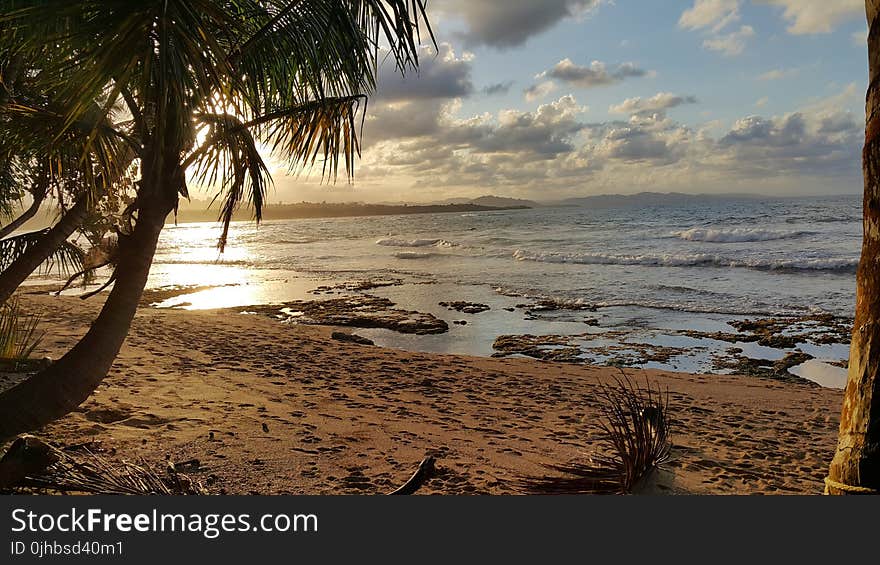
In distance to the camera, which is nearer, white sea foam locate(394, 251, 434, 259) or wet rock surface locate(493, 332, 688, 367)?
wet rock surface locate(493, 332, 688, 367)

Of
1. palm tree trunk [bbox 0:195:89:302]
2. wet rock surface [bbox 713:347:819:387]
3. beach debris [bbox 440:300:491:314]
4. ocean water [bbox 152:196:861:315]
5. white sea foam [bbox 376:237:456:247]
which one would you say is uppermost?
palm tree trunk [bbox 0:195:89:302]

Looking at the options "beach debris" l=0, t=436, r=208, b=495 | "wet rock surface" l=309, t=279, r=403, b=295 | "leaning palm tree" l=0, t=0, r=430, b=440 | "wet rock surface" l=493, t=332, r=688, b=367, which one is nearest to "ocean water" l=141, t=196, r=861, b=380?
"wet rock surface" l=493, t=332, r=688, b=367

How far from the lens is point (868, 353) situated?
2.44 metres

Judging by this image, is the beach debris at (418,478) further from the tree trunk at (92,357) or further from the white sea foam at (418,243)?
the white sea foam at (418,243)

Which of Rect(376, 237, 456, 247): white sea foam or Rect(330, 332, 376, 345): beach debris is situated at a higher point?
Rect(376, 237, 456, 247): white sea foam

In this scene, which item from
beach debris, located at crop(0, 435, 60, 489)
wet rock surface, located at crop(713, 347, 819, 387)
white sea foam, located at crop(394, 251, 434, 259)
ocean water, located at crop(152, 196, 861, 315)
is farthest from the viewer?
white sea foam, located at crop(394, 251, 434, 259)

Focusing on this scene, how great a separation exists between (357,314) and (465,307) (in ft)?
12.1

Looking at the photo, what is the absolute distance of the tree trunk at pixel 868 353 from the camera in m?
2.40

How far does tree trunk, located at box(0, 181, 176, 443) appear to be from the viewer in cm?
398

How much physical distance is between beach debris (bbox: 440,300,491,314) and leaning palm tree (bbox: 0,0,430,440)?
13.6 meters

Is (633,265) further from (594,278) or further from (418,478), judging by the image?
(418,478)

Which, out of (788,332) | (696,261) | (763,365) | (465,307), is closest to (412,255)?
(696,261)

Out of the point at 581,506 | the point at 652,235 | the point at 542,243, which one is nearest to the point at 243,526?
the point at 581,506

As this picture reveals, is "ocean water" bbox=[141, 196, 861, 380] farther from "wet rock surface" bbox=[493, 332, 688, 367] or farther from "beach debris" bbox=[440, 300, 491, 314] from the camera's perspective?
"beach debris" bbox=[440, 300, 491, 314]
